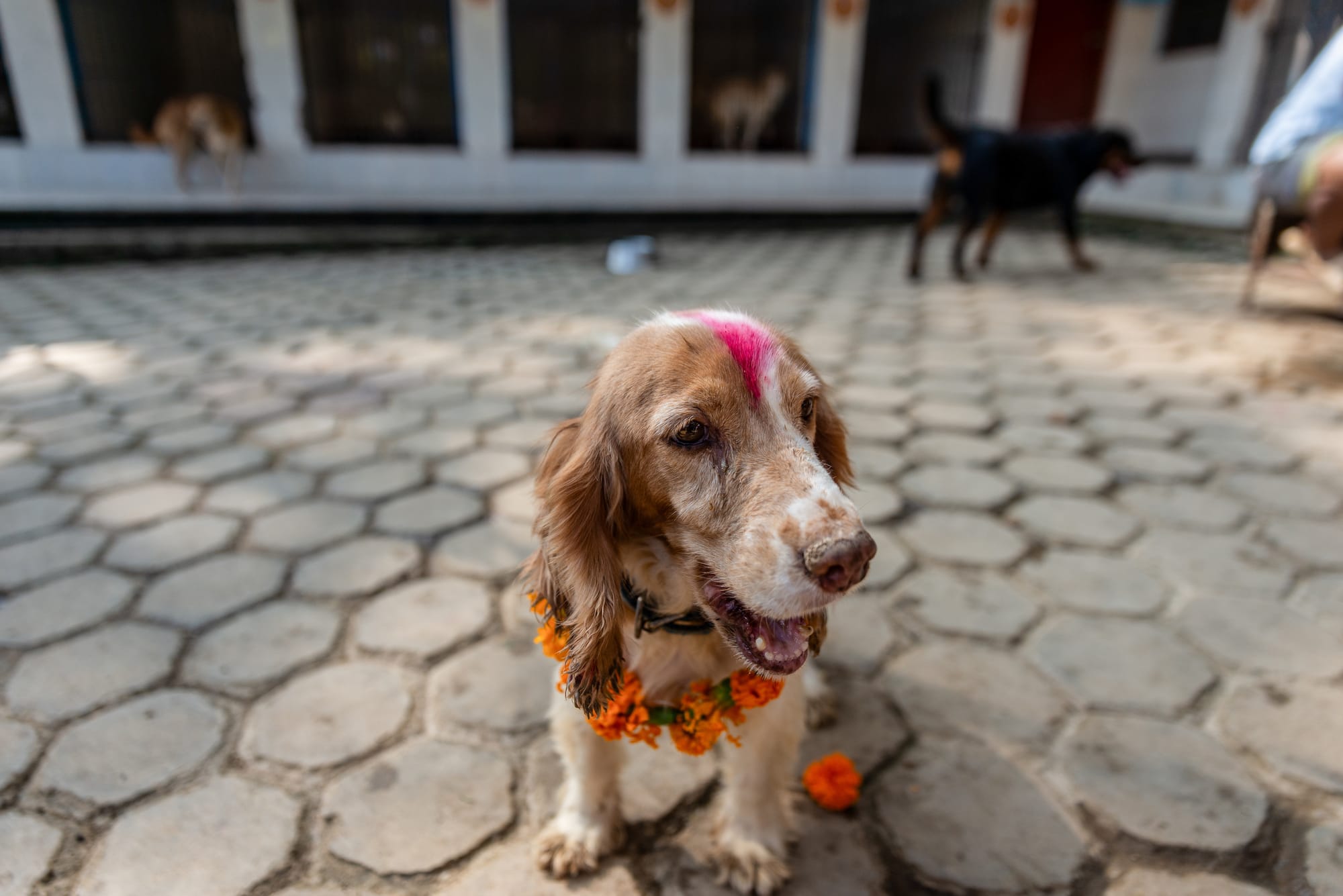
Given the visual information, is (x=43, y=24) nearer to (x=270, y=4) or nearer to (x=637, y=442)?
(x=270, y=4)

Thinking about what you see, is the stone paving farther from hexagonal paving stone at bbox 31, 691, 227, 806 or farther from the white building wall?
the white building wall

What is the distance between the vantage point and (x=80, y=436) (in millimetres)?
3807

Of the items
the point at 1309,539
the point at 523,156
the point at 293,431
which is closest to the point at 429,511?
the point at 293,431

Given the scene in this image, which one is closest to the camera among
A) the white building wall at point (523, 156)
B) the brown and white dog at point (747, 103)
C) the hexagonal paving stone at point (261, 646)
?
the hexagonal paving stone at point (261, 646)

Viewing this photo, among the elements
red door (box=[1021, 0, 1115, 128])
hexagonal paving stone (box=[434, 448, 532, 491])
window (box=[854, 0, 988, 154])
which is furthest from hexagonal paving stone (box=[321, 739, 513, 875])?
red door (box=[1021, 0, 1115, 128])

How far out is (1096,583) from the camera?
8.87ft

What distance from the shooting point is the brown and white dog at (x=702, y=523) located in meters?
1.22

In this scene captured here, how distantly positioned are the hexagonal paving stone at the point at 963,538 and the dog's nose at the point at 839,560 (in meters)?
1.85

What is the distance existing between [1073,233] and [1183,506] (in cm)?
600

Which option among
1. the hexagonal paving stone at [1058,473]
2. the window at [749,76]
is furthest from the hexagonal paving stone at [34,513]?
the window at [749,76]

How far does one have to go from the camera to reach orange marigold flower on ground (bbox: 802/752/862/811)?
71.0 inches

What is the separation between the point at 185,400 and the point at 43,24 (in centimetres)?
Result: 1015

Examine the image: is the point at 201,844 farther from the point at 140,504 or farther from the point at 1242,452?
the point at 1242,452

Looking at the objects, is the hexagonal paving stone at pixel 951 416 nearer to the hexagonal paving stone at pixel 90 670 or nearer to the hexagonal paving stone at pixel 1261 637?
the hexagonal paving stone at pixel 1261 637
